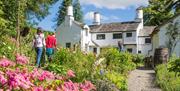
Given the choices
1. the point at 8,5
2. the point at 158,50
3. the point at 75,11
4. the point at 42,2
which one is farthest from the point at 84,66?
the point at 75,11

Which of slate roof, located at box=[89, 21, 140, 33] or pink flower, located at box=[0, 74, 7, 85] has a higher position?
slate roof, located at box=[89, 21, 140, 33]

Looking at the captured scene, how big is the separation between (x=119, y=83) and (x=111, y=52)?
26.2 feet

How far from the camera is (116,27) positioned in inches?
2598

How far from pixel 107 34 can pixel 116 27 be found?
1675 mm

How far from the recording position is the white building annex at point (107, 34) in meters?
62.8

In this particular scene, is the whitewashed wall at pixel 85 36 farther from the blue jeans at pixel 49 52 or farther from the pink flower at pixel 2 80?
the pink flower at pixel 2 80

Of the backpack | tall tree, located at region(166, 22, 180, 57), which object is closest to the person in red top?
the backpack

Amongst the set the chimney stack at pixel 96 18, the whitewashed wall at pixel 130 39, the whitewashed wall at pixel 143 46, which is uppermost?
the chimney stack at pixel 96 18

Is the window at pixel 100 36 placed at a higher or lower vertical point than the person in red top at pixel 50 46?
higher

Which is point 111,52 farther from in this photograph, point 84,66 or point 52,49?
point 84,66

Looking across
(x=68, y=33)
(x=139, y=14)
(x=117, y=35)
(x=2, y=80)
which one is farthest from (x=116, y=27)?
(x=2, y=80)

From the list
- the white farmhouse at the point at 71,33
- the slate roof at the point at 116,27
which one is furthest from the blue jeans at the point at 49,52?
the slate roof at the point at 116,27

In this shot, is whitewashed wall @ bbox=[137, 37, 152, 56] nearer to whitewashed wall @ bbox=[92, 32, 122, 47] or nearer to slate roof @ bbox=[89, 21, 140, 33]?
slate roof @ bbox=[89, 21, 140, 33]

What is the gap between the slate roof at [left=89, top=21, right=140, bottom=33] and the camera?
64606mm
